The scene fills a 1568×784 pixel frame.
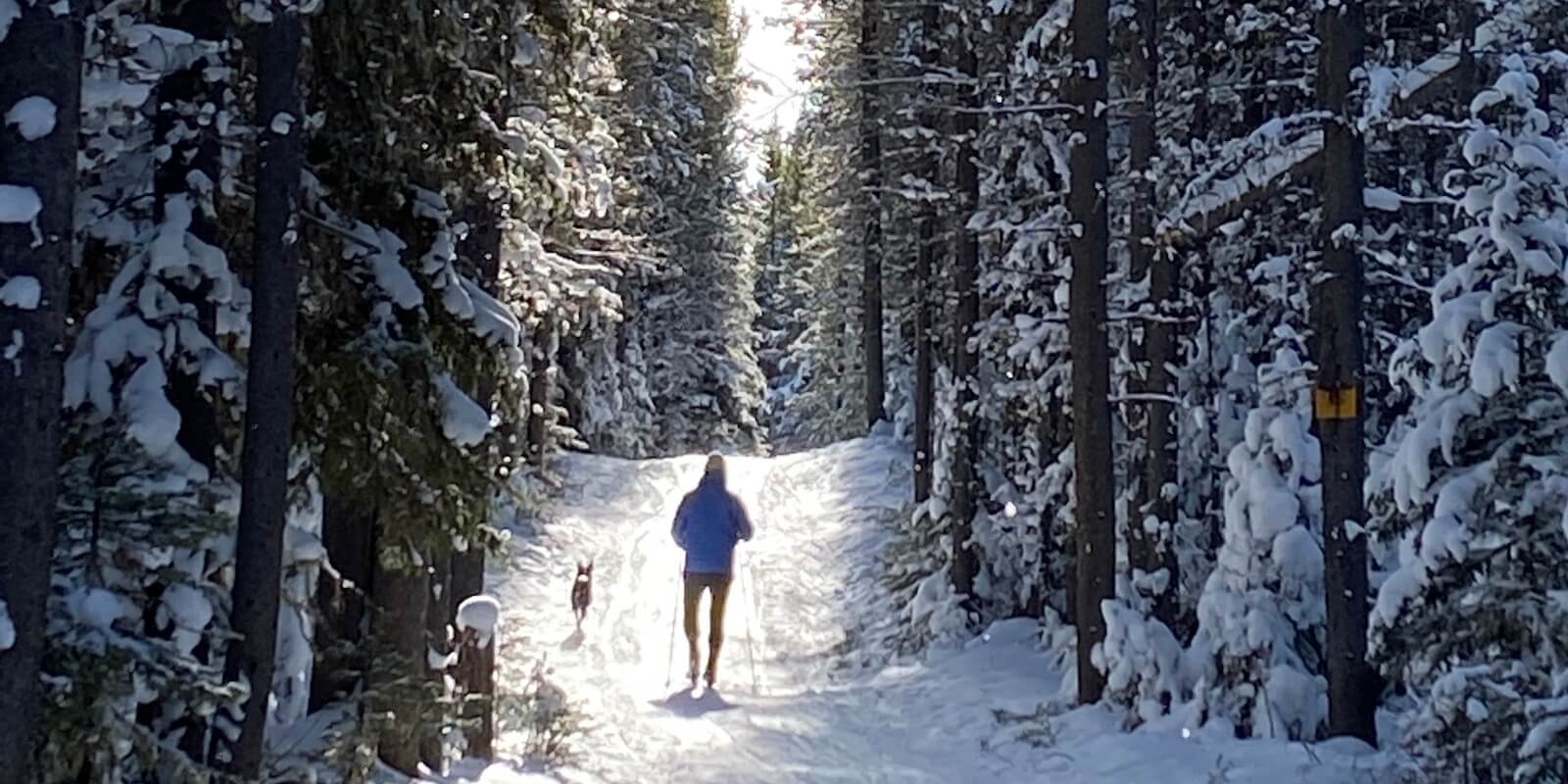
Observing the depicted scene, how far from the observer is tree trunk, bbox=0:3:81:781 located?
4.93 meters

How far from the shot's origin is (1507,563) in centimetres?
820

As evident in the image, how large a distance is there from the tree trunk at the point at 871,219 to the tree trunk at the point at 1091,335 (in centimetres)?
373

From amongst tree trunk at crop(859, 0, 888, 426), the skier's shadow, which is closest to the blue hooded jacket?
the skier's shadow

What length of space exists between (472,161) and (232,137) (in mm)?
1828

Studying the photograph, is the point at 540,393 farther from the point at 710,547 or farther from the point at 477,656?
the point at 477,656

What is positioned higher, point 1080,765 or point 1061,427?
point 1061,427

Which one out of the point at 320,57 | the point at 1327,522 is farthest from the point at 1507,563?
the point at 320,57

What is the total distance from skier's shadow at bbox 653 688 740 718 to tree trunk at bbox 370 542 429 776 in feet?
14.2

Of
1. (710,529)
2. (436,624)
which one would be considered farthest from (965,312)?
(436,624)

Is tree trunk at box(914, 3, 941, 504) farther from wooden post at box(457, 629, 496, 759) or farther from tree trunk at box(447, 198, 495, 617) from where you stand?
wooden post at box(457, 629, 496, 759)

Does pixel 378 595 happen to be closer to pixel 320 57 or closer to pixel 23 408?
pixel 320 57

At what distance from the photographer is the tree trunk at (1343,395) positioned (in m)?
10.4

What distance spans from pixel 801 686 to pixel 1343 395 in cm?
707

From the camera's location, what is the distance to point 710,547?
14.0 metres
